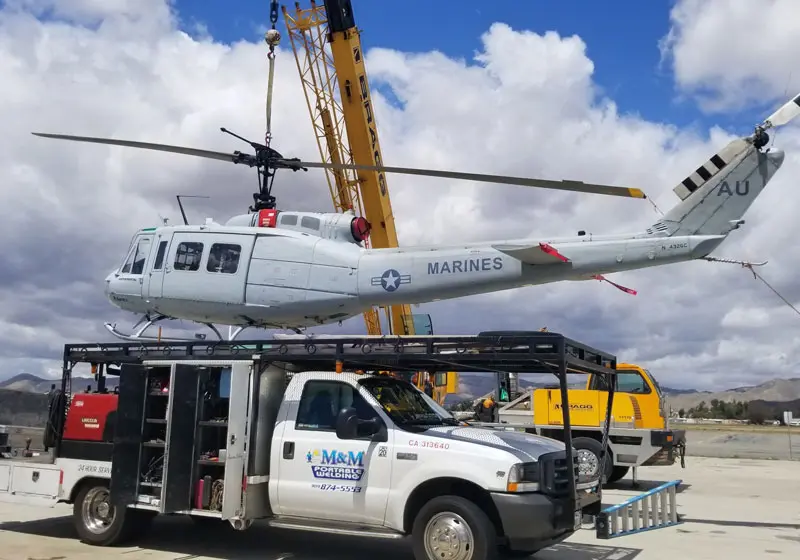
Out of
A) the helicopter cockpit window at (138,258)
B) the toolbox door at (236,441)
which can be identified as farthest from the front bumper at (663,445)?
the helicopter cockpit window at (138,258)

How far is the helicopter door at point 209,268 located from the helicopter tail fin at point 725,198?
6727 mm

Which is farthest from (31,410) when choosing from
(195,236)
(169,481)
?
(169,481)

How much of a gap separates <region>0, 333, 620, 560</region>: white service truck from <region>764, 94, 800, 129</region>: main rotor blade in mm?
6283

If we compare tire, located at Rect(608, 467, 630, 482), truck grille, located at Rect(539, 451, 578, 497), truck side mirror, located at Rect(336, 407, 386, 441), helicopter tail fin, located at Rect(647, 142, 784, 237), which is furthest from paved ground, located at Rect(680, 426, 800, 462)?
truck side mirror, located at Rect(336, 407, 386, 441)

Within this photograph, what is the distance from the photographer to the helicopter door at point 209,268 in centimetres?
1234

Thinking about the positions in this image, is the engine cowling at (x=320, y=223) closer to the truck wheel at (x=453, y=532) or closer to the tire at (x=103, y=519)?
the tire at (x=103, y=519)

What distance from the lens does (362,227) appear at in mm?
12664

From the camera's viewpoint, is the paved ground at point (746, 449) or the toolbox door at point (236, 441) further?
the paved ground at point (746, 449)

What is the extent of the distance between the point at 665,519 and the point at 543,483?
10.9 feet

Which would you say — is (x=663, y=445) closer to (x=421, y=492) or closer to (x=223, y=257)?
(x=421, y=492)

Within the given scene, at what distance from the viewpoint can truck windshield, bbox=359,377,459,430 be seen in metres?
7.62

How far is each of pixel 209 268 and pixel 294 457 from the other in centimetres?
562

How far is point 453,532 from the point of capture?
22.2ft

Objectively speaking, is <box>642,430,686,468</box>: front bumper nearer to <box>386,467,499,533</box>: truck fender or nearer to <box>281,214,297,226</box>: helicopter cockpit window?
<box>281,214,297,226</box>: helicopter cockpit window
